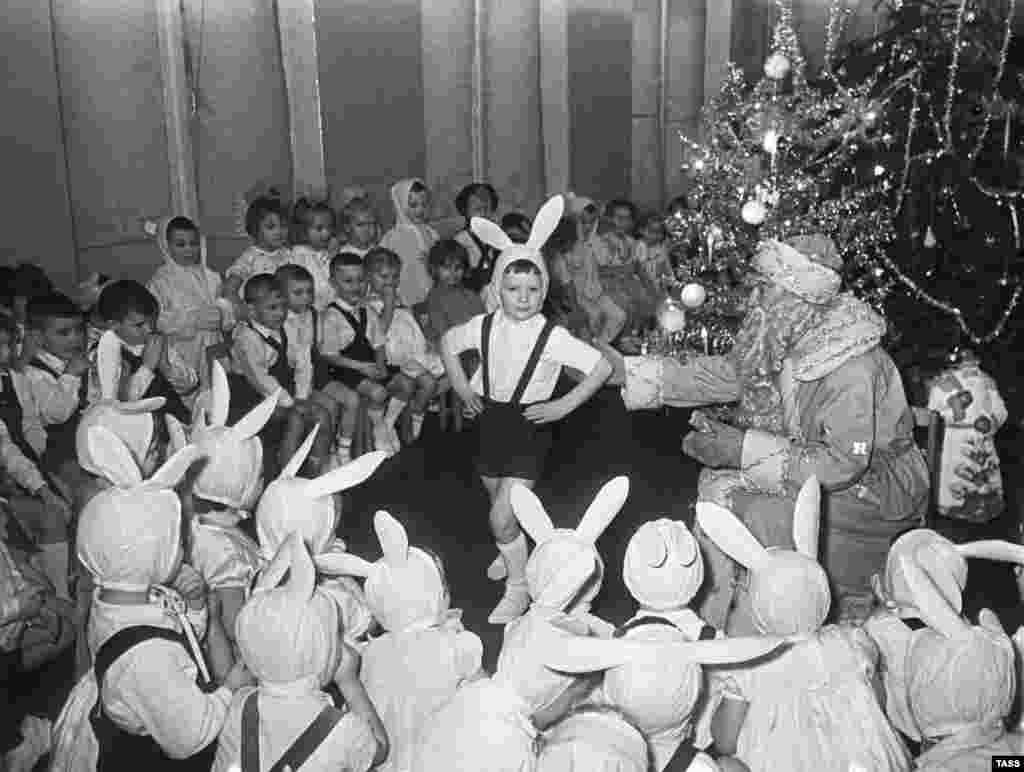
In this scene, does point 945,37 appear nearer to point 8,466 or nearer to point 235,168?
point 8,466

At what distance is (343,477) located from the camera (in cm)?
293

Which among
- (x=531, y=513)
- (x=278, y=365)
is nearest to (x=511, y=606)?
(x=531, y=513)

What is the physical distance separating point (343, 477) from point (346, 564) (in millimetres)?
301

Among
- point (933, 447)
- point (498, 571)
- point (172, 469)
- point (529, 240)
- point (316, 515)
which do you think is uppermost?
point (529, 240)

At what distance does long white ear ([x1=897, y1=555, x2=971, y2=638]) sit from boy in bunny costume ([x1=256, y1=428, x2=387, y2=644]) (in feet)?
4.44

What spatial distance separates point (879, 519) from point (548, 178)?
8676 mm

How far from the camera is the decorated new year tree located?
543 cm

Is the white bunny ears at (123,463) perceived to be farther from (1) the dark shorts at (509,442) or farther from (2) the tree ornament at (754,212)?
(2) the tree ornament at (754,212)

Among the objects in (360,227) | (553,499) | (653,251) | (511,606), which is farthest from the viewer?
(653,251)

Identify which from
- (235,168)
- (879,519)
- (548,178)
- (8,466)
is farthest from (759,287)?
(548,178)

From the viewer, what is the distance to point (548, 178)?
11.9m

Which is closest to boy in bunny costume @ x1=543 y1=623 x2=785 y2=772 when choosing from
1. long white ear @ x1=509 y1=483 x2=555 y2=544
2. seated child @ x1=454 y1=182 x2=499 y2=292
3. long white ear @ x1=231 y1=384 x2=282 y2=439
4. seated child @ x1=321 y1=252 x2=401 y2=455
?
long white ear @ x1=509 y1=483 x2=555 y2=544

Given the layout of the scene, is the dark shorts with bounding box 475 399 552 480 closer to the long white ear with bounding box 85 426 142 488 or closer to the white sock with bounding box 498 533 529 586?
the white sock with bounding box 498 533 529 586

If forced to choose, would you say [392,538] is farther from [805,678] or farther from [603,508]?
[805,678]
